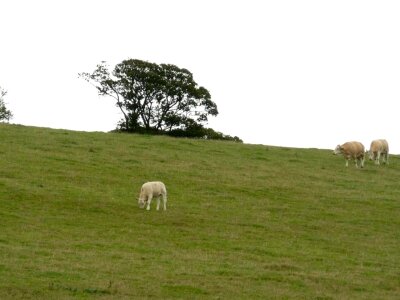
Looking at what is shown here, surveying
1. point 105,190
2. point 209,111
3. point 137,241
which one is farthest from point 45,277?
point 209,111

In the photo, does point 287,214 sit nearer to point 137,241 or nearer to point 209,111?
point 137,241

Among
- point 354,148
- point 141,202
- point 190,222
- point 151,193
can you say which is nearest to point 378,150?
point 354,148

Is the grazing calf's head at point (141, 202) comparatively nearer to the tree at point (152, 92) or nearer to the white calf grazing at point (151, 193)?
the white calf grazing at point (151, 193)

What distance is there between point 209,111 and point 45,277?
5471 centimetres

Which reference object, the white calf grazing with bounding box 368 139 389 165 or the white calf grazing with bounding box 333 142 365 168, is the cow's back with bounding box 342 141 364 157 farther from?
the white calf grazing with bounding box 368 139 389 165

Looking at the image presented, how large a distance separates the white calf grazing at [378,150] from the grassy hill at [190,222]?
94 cm

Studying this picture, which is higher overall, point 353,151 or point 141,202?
point 353,151

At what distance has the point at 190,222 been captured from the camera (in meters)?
29.5

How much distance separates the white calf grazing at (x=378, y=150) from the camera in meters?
48.3

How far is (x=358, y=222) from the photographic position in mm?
32500

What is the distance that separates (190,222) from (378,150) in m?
21.4

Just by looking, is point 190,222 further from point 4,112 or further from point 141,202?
point 4,112

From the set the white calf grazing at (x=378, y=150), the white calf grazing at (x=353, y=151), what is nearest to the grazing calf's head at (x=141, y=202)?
the white calf grazing at (x=353, y=151)

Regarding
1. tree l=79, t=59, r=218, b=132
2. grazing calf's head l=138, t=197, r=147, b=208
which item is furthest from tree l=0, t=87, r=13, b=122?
grazing calf's head l=138, t=197, r=147, b=208
